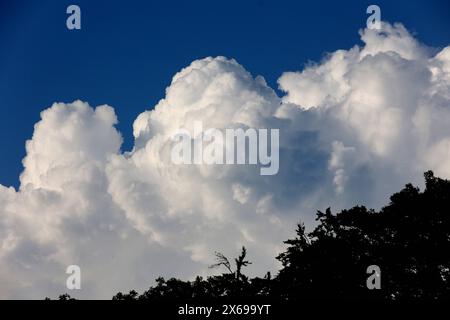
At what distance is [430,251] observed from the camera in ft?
115

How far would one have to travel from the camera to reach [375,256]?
1480 inches

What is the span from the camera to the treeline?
3525 cm

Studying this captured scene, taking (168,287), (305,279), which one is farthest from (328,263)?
(168,287)

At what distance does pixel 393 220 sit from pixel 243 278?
14623 millimetres

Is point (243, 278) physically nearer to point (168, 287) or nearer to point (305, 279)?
point (305, 279)

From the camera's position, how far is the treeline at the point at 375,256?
1388 inches

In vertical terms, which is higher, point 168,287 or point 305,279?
point 305,279
